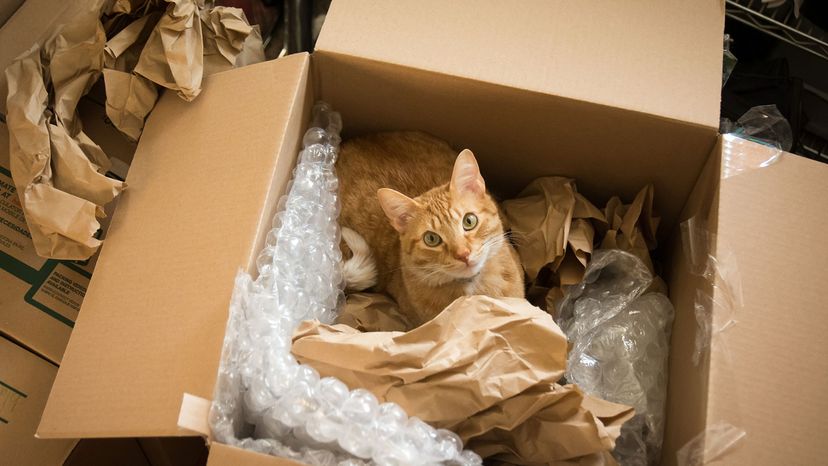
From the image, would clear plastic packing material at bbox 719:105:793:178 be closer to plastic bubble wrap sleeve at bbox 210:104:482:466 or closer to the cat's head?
the cat's head

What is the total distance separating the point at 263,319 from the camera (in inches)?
45.1

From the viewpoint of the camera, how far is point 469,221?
4.43 feet

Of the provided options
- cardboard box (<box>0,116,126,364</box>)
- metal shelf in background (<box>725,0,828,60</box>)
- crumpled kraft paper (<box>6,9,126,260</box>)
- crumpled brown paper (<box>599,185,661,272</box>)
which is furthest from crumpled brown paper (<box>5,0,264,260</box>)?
metal shelf in background (<box>725,0,828,60</box>)

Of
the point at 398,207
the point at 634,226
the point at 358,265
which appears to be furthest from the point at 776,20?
the point at 358,265

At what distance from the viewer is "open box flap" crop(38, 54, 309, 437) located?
3.59 ft

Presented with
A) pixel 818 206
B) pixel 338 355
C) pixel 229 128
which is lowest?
pixel 338 355

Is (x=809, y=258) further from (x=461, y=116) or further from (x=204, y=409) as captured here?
(x=204, y=409)

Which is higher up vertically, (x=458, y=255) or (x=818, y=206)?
(x=818, y=206)

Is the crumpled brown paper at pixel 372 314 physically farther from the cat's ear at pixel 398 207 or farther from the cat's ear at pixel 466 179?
the cat's ear at pixel 466 179

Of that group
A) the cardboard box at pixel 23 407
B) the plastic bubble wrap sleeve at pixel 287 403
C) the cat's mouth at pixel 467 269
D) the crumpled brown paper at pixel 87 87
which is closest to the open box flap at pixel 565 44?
the crumpled brown paper at pixel 87 87

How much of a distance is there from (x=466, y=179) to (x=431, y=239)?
0.50 feet

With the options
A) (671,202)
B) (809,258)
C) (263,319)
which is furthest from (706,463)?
(263,319)

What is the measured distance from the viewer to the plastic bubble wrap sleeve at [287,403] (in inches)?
40.3

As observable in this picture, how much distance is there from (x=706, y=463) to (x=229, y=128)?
3.68 feet
